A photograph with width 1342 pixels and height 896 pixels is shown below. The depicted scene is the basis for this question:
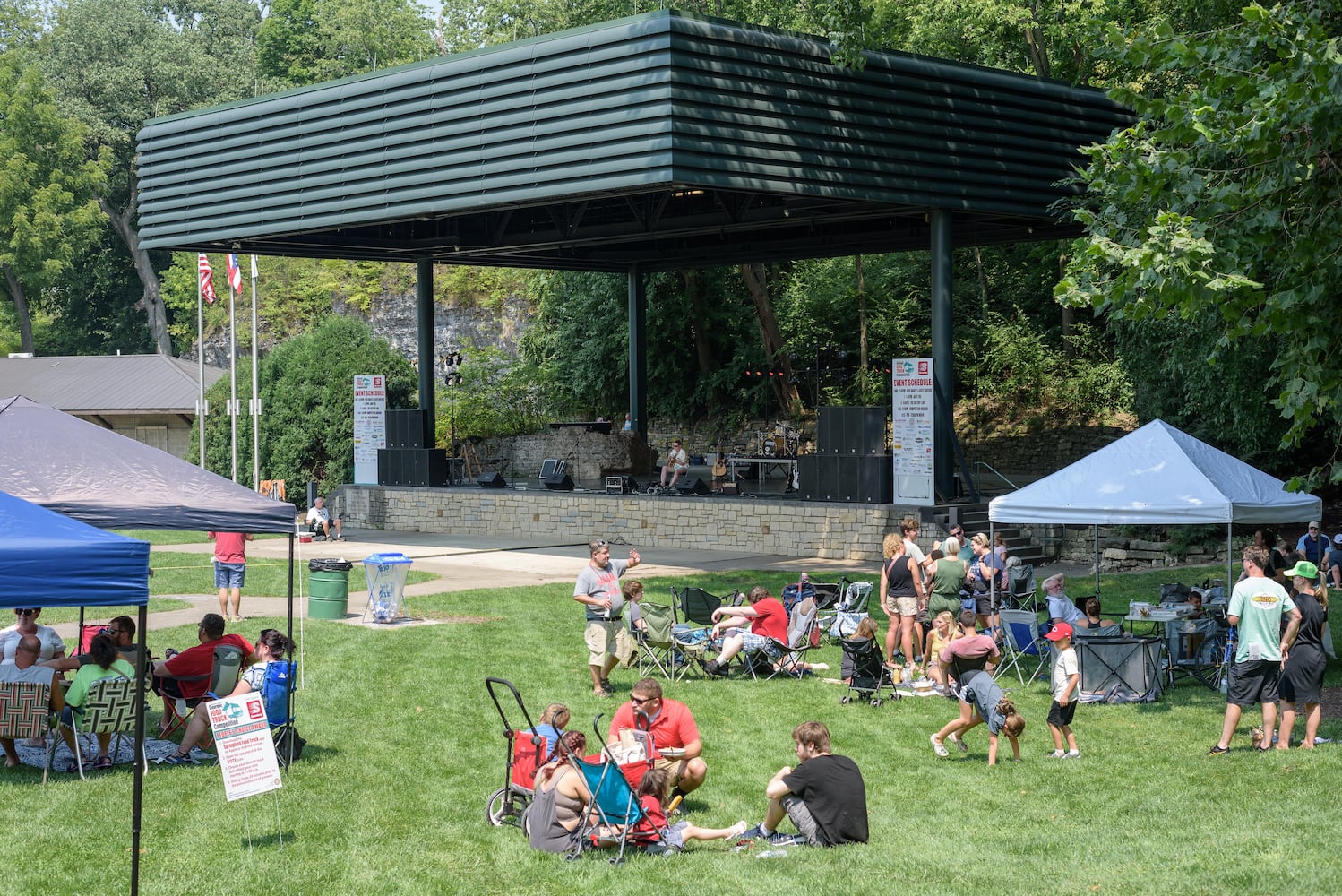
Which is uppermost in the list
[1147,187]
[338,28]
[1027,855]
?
[338,28]

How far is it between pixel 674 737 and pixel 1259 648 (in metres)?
4.68

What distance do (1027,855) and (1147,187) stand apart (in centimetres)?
560

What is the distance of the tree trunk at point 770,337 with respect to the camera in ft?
131

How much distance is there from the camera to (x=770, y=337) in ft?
136

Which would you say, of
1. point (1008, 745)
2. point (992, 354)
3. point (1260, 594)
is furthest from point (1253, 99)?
point (992, 354)

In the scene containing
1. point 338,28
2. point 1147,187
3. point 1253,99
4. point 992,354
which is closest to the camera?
point 1253,99

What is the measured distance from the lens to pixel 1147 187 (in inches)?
447

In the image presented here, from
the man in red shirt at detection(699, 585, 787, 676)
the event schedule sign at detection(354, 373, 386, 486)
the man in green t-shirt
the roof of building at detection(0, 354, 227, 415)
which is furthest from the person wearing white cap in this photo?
the roof of building at detection(0, 354, 227, 415)

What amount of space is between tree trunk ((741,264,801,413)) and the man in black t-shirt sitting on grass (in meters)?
30.9

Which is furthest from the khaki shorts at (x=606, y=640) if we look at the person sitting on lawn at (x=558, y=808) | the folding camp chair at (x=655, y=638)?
the person sitting on lawn at (x=558, y=808)

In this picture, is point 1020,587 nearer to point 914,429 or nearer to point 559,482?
point 914,429

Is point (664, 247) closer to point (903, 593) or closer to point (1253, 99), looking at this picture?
point (903, 593)

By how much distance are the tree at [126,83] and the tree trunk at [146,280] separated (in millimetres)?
44

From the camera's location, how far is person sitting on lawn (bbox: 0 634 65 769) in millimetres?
10367
